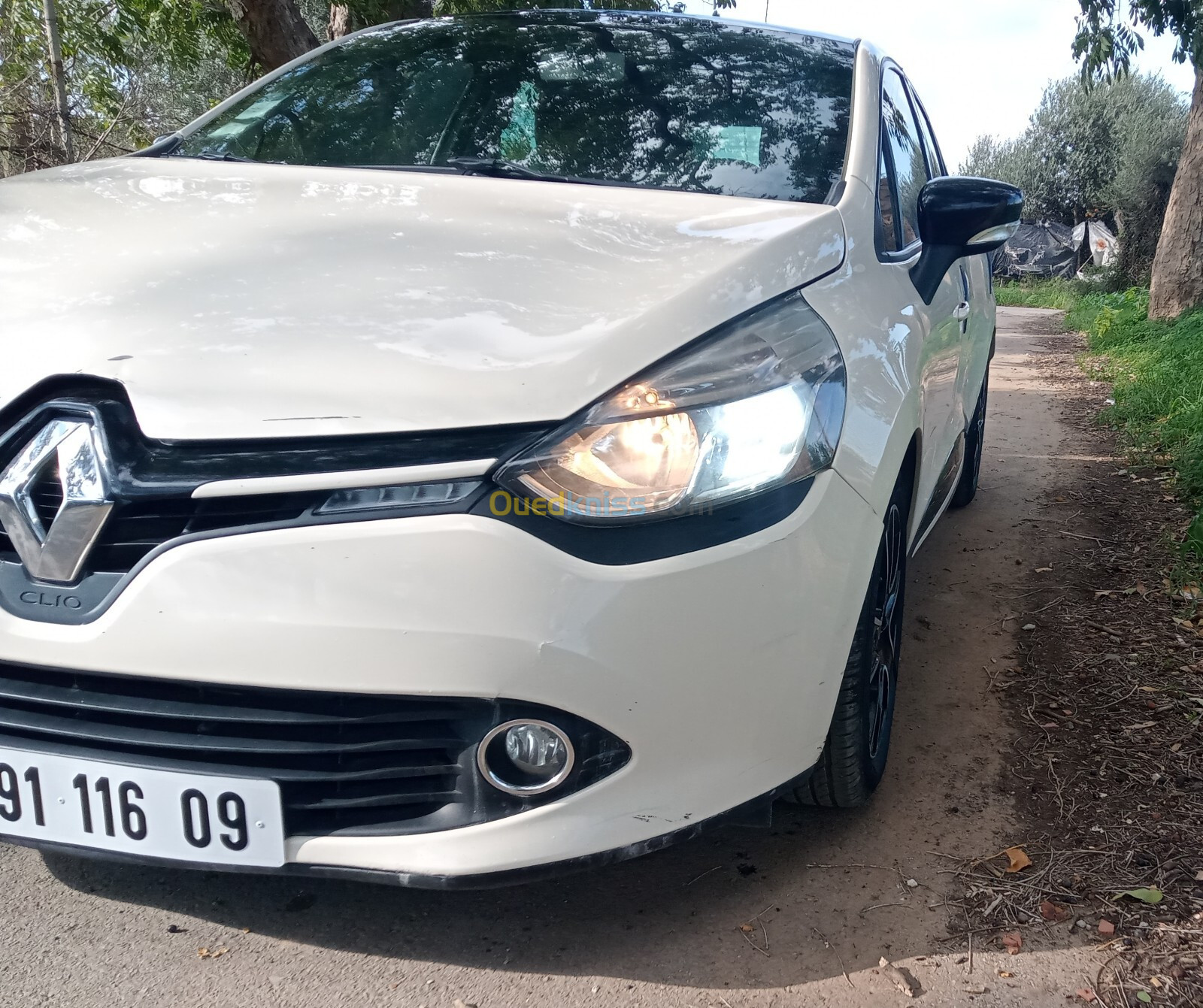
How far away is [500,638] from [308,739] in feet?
1.10

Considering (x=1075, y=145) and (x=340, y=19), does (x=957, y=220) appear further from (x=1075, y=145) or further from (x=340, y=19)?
(x=1075, y=145)

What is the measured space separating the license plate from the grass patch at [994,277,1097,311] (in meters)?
20.3

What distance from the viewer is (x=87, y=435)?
4.63 ft

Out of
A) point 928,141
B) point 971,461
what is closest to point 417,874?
point 928,141

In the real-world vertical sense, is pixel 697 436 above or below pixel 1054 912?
above

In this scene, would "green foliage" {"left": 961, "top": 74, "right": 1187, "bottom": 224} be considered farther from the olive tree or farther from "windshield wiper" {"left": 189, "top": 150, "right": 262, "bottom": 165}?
"windshield wiper" {"left": 189, "top": 150, "right": 262, "bottom": 165}

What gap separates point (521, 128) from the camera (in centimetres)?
246

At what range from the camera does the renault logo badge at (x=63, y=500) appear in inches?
54.6

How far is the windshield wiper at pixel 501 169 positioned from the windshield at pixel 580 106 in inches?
0.9

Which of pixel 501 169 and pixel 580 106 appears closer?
pixel 501 169

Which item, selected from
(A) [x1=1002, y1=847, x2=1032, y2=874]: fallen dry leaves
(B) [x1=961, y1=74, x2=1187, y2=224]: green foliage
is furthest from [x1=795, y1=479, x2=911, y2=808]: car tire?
(B) [x1=961, y1=74, x2=1187, y2=224]: green foliage

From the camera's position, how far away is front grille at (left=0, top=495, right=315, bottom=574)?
1.36 m

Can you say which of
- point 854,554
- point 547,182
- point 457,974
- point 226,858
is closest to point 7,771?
point 226,858

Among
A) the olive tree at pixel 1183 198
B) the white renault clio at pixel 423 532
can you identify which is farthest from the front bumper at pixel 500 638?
the olive tree at pixel 1183 198
